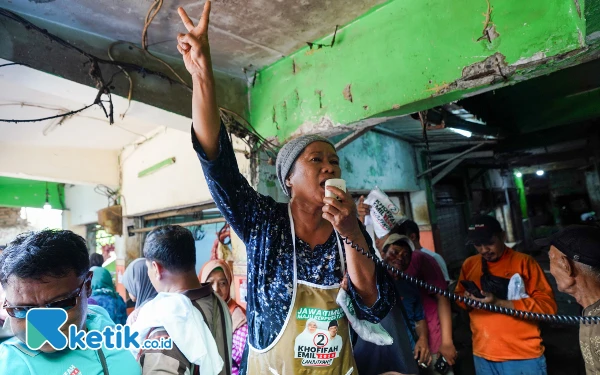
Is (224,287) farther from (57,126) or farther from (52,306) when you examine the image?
(57,126)

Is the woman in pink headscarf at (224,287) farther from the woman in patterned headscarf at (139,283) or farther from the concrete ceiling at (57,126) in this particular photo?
the concrete ceiling at (57,126)

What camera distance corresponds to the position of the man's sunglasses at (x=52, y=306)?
1007mm

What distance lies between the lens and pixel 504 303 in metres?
2.76

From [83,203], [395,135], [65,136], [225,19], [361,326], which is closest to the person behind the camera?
[361,326]

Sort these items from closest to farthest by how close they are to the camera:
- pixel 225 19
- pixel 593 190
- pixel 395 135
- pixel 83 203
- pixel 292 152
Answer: pixel 292 152, pixel 225 19, pixel 395 135, pixel 83 203, pixel 593 190

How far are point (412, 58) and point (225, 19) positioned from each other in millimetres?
1536

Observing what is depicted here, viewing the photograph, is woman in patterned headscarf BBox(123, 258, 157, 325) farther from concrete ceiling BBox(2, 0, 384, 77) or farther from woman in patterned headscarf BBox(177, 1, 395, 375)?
concrete ceiling BBox(2, 0, 384, 77)

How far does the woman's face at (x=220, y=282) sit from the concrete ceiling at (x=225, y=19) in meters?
2.07

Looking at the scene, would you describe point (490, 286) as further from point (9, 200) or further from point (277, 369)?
point (9, 200)

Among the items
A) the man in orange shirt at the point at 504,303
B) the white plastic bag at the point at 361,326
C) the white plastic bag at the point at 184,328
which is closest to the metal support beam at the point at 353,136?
the man in orange shirt at the point at 504,303

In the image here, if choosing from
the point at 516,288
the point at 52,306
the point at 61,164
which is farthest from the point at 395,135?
the point at 61,164

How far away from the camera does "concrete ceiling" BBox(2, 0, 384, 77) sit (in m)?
2.45

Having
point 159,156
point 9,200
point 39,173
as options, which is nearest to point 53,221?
point 9,200

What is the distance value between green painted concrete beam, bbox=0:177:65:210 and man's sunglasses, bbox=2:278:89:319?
9.69 m
